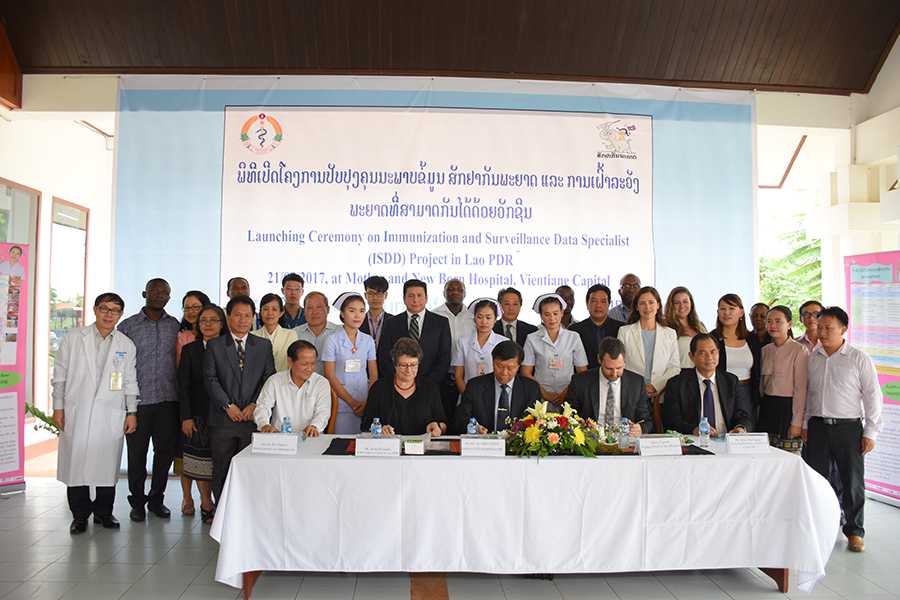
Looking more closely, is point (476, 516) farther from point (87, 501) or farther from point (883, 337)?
point (883, 337)

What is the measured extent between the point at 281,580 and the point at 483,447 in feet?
3.97

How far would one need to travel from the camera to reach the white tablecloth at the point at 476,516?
291 centimetres

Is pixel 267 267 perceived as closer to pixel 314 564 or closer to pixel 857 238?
pixel 314 564

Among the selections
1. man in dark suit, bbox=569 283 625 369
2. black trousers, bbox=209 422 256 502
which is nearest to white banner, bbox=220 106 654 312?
man in dark suit, bbox=569 283 625 369

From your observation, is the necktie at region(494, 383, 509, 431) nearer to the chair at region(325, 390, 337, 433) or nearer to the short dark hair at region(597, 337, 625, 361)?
the short dark hair at region(597, 337, 625, 361)

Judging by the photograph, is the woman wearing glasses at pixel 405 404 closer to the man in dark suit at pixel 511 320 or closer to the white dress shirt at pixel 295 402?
the white dress shirt at pixel 295 402

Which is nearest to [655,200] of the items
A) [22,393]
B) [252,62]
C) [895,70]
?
[895,70]

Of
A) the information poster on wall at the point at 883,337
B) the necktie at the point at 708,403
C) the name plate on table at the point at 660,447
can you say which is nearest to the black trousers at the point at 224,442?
the name plate on table at the point at 660,447

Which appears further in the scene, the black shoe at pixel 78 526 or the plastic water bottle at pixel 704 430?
the black shoe at pixel 78 526

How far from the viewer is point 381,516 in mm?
2912

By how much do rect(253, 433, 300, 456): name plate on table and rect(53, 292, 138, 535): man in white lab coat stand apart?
150cm

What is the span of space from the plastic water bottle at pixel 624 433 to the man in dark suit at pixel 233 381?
80.2 inches

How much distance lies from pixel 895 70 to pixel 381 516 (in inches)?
223

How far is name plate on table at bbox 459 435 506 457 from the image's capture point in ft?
9.78
